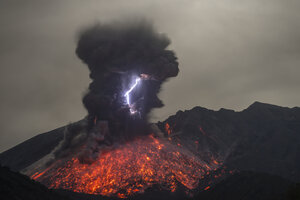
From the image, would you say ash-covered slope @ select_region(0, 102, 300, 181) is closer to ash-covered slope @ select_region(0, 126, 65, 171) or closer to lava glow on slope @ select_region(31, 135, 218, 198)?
ash-covered slope @ select_region(0, 126, 65, 171)

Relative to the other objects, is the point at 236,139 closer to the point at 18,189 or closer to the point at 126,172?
the point at 126,172

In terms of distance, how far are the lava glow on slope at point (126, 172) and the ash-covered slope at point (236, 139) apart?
75.5 ft

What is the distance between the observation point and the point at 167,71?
98750 millimetres

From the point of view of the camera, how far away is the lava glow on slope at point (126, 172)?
83.8 m

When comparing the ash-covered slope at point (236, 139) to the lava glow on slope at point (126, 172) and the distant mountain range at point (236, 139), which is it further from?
the lava glow on slope at point (126, 172)

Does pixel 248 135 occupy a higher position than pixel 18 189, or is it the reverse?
pixel 248 135

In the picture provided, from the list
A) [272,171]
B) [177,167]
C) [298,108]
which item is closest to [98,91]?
[177,167]

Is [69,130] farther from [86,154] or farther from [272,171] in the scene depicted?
[272,171]

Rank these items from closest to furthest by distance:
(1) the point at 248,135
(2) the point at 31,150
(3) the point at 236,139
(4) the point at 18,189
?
(4) the point at 18,189 → (2) the point at 31,150 → (3) the point at 236,139 → (1) the point at 248,135

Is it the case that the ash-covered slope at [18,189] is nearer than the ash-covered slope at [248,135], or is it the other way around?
the ash-covered slope at [18,189]

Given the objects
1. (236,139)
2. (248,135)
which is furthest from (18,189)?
(248,135)

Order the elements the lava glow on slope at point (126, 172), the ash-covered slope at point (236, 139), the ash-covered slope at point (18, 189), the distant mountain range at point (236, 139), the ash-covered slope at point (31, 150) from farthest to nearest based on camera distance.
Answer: the ash-covered slope at point (31, 150)
the ash-covered slope at point (236, 139)
the distant mountain range at point (236, 139)
the lava glow on slope at point (126, 172)
the ash-covered slope at point (18, 189)

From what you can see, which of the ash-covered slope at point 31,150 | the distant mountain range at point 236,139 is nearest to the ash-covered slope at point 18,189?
the distant mountain range at point 236,139

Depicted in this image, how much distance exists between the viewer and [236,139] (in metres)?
138
